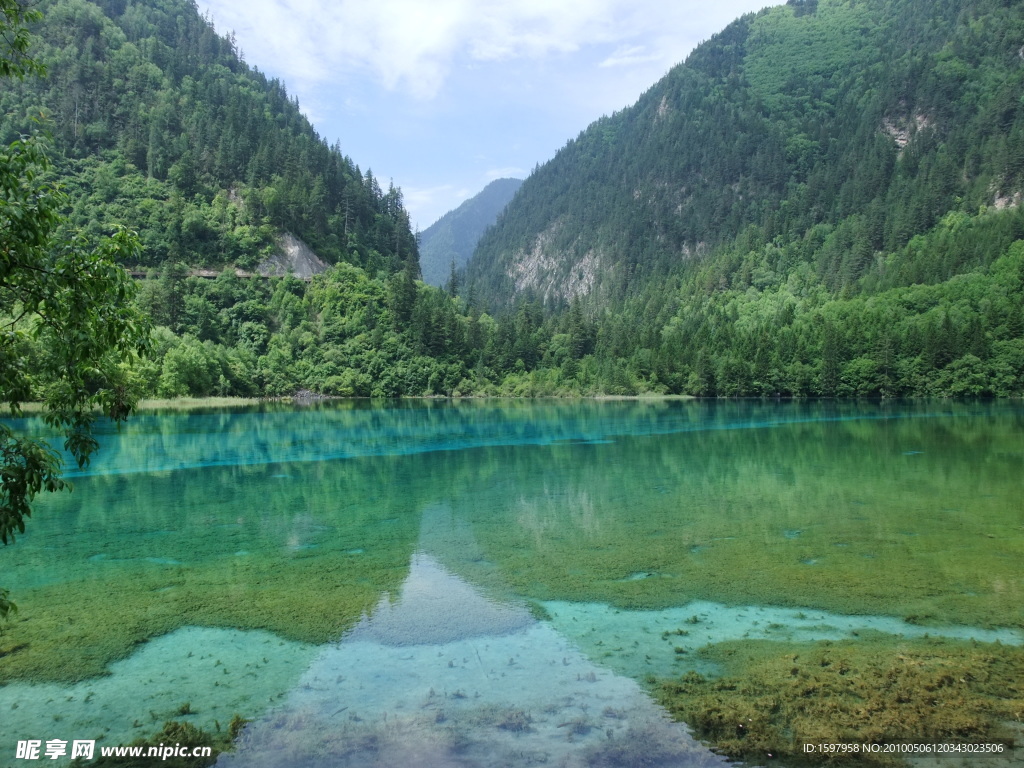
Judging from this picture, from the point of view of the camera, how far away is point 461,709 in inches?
396

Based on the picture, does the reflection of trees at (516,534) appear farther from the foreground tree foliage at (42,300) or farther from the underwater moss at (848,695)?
the foreground tree foliage at (42,300)

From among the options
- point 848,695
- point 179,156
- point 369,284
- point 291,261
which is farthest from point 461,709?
point 179,156

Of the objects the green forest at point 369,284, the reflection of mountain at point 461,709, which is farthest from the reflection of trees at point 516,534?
the green forest at point 369,284

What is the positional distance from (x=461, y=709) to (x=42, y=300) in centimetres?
777

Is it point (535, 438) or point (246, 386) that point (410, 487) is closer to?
point (535, 438)

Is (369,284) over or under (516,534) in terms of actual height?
over

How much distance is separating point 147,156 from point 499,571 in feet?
471

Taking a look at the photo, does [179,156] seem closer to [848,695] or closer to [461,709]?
[461,709]

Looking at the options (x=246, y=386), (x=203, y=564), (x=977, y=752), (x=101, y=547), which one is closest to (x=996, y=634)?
(x=977, y=752)

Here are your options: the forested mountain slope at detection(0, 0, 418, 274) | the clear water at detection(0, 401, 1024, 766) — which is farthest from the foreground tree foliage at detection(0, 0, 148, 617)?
the forested mountain slope at detection(0, 0, 418, 274)

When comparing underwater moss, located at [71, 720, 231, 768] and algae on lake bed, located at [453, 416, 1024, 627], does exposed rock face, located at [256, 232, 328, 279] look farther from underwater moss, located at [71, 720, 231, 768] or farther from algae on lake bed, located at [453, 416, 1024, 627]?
underwater moss, located at [71, 720, 231, 768]

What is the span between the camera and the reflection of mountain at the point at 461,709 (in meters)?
8.73

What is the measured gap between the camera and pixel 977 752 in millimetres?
8461

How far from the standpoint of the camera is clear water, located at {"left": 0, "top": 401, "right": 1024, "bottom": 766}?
32.1 feet
